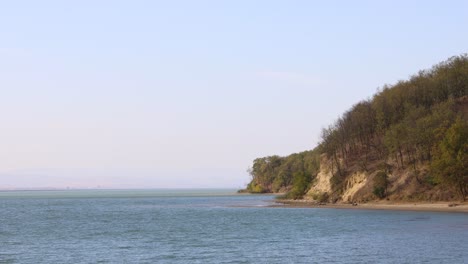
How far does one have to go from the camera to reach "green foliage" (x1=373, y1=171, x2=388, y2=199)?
467 ft

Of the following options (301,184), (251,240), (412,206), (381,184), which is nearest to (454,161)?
(412,206)

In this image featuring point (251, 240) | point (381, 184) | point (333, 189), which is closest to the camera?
point (251, 240)

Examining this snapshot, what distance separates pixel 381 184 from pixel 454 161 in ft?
75.0

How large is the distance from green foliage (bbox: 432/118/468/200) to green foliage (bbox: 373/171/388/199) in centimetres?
1574

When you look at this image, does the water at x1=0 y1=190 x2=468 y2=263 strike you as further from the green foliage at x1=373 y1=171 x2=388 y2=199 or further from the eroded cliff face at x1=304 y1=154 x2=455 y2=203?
the green foliage at x1=373 y1=171 x2=388 y2=199

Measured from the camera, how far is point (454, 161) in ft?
403

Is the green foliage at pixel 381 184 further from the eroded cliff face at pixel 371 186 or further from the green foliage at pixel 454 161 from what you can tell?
the green foliage at pixel 454 161

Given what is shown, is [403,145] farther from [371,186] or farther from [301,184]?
[301,184]

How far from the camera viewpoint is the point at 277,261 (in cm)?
5925

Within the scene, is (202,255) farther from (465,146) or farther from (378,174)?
(378,174)

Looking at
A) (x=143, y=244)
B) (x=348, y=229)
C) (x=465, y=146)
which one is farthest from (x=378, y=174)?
(x=143, y=244)

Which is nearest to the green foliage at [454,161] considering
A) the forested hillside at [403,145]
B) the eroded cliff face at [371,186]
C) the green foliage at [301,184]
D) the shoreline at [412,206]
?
the forested hillside at [403,145]

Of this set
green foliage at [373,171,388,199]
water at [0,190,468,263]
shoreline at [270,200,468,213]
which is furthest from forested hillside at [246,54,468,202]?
water at [0,190,468,263]

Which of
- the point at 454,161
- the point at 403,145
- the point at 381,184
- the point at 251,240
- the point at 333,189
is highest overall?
the point at 403,145
